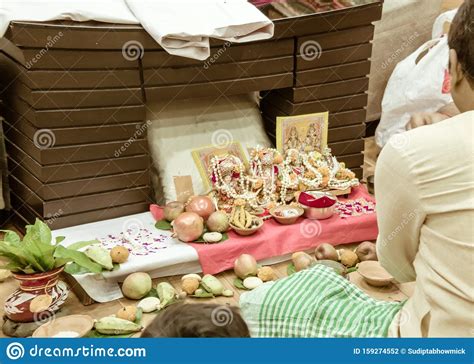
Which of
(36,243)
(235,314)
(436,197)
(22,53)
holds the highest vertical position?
(22,53)

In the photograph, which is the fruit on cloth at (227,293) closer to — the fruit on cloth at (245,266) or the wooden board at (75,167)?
the fruit on cloth at (245,266)

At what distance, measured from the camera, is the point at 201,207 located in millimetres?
2914

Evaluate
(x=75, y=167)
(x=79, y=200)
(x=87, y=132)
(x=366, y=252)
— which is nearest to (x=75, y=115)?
(x=87, y=132)

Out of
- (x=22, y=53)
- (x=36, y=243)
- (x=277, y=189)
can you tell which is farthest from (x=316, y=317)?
(x=22, y=53)

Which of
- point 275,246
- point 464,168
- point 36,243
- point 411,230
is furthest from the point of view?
point 275,246

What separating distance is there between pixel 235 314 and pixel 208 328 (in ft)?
0.30

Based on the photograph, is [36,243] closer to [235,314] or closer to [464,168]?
[235,314]

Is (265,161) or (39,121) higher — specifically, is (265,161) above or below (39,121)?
below

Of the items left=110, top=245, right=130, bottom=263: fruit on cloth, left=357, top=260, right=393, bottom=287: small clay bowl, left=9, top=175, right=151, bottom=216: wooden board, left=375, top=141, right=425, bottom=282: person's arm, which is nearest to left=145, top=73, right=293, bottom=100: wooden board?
left=9, top=175, right=151, bottom=216: wooden board

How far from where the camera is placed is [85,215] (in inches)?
117

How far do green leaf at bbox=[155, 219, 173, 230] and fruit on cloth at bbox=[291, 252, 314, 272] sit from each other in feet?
1.76

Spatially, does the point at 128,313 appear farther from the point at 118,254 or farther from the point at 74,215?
the point at 74,215

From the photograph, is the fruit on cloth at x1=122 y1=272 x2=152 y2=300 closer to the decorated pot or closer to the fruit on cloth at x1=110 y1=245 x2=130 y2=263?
the fruit on cloth at x1=110 y1=245 x2=130 y2=263

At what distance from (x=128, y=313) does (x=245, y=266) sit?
50 centimetres
